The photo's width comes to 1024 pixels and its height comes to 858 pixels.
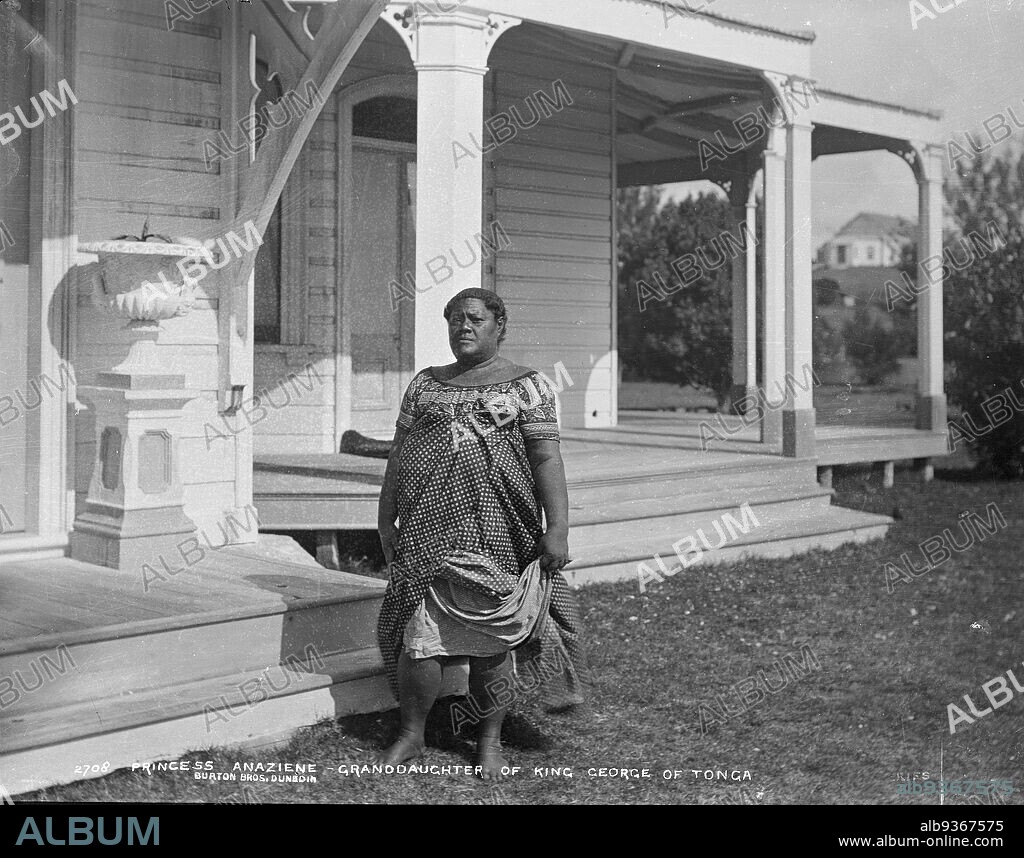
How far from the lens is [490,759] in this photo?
13.4 ft

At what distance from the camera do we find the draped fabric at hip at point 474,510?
405 centimetres

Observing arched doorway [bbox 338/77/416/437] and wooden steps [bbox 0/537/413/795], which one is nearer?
wooden steps [bbox 0/537/413/795]

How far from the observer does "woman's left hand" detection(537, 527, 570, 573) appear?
406 centimetres

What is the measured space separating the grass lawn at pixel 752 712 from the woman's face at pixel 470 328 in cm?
145

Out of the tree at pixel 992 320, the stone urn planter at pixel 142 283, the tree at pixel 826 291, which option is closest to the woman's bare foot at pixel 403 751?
the stone urn planter at pixel 142 283

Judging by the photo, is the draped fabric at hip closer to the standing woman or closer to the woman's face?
the standing woman

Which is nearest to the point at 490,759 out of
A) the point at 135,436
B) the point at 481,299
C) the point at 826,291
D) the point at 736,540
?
the point at 481,299

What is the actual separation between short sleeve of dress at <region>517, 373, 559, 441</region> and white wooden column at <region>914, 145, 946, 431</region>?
25.5ft

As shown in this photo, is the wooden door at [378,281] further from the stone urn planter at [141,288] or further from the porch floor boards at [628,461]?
the stone urn planter at [141,288]

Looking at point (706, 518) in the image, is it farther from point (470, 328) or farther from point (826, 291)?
point (826, 291)

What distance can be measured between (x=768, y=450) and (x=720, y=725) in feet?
16.6

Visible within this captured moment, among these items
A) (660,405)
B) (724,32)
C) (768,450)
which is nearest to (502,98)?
(724,32)

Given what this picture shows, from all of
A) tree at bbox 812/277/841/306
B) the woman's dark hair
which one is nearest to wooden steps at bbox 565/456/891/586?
the woman's dark hair

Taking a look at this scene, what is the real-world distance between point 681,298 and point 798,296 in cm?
1164
